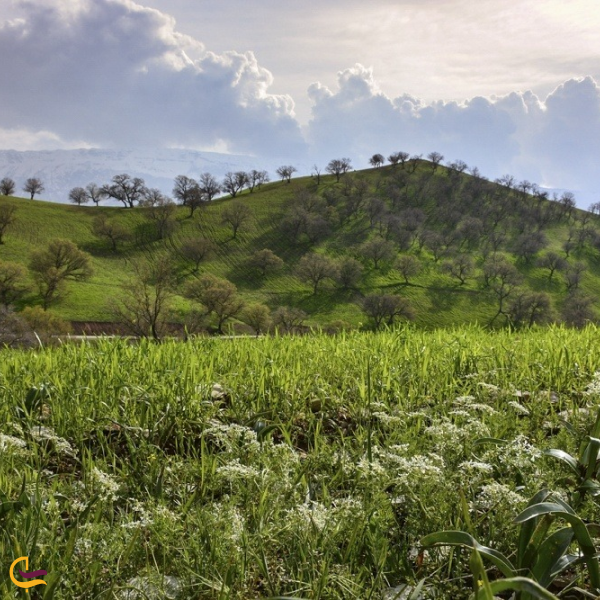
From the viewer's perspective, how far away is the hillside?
11762 centimetres

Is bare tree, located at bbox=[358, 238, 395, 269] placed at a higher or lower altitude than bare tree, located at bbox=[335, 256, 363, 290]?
higher

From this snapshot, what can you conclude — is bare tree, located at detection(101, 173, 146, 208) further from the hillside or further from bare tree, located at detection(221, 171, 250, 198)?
bare tree, located at detection(221, 171, 250, 198)

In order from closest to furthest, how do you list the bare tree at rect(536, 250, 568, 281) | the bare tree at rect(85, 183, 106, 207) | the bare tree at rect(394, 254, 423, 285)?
the bare tree at rect(394, 254, 423, 285)
the bare tree at rect(536, 250, 568, 281)
the bare tree at rect(85, 183, 106, 207)

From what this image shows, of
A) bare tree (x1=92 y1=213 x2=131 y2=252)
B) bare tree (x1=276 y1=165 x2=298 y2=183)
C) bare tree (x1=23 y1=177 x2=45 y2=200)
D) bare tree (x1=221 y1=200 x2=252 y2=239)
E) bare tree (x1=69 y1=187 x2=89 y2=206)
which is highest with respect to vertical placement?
bare tree (x1=276 y1=165 x2=298 y2=183)

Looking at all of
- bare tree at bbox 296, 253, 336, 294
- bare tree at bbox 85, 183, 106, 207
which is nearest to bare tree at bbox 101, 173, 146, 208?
bare tree at bbox 85, 183, 106, 207

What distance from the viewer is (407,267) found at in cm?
13000

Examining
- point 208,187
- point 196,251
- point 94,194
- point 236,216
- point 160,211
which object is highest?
point 208,187

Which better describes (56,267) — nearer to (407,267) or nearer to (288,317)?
(288,317)

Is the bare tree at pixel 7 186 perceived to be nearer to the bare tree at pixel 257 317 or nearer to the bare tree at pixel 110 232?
the bare tree at pixel 110 232

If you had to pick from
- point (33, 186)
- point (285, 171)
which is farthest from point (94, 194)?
point (285, 171)

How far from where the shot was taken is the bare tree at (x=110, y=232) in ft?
431

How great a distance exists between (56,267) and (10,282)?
9.93 m

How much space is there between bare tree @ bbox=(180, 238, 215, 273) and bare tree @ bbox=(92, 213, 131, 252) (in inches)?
617

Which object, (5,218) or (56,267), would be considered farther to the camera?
(5,218)
